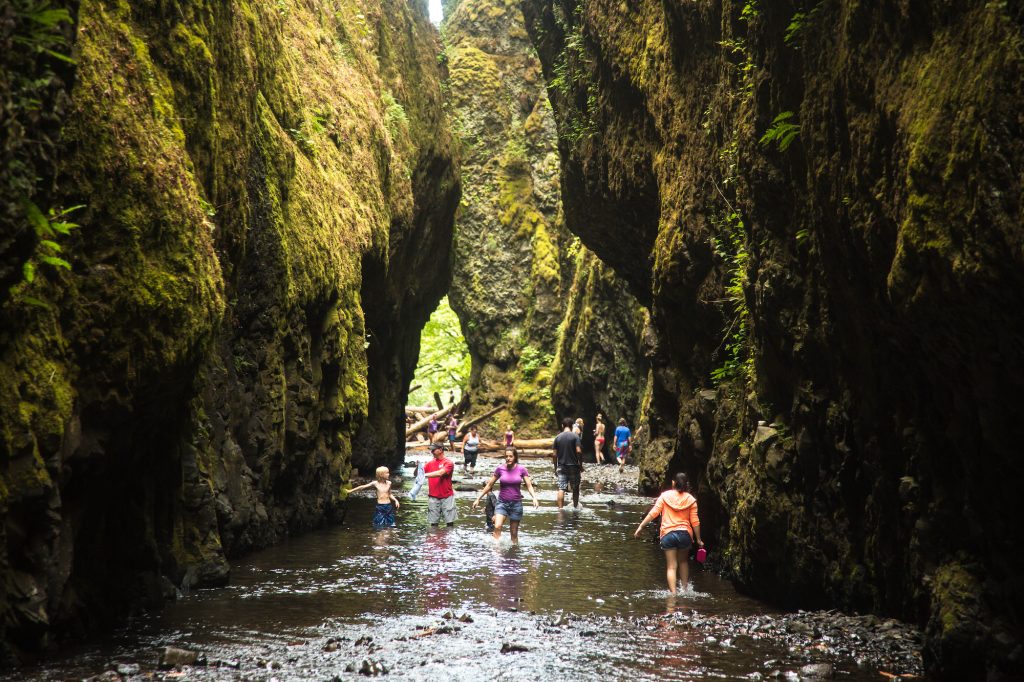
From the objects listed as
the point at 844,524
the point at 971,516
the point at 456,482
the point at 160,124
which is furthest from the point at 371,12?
the point at 971,516

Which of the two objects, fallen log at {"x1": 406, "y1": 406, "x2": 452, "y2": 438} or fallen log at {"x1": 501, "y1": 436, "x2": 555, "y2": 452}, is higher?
fallen log at {"x1": 406, "y1": 406, "x2": 452, "y2": 438}

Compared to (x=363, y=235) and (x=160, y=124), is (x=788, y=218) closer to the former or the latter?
(x=160, y=124)

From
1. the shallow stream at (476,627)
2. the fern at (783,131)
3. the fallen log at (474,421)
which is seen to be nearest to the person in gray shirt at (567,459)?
the shallow stream at (476,627)

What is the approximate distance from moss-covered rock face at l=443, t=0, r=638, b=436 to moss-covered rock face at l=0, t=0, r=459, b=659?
28010 mm

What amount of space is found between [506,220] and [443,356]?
50.6 feet

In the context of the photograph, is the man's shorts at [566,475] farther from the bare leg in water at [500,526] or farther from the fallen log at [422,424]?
the fallen log at [422,424]

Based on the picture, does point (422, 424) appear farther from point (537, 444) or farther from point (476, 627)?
point (476, 627)

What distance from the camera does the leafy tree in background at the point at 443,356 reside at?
64.9m

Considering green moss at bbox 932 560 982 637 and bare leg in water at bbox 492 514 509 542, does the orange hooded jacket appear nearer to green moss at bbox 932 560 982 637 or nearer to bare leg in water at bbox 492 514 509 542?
bare leg in water at bbox 492 514 509 542

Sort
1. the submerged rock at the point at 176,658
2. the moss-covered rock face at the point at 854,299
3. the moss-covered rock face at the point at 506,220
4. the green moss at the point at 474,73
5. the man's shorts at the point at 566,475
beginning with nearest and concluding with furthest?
the moss-covered rock face at the point at 854,299 < the submerged rock at the point at 176,658 < the man's shorts at the point at 566,475 < the moss-covered rock face at the point at 506,220 < the green moss at the point at 474,73

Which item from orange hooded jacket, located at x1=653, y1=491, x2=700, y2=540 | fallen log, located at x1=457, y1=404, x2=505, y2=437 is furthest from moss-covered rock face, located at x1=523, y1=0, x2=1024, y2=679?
fallen log, located at x1=457, y1=404, x2=505, y2=437

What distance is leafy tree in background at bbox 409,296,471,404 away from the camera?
64.9 metres

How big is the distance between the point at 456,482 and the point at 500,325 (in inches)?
960

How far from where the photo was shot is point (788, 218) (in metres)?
11.1
